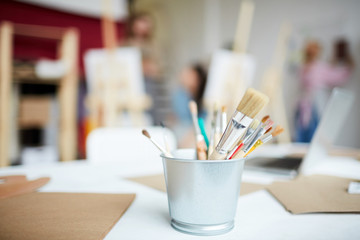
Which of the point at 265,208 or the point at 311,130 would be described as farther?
the point at 311,130

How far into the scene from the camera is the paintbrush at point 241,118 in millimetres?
325

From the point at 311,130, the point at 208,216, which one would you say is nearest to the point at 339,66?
the point at 311,130

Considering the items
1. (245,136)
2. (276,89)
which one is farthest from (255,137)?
(276,89)

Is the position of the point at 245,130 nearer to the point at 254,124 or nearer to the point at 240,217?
the point at 254,124

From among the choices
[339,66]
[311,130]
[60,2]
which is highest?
[60,2]

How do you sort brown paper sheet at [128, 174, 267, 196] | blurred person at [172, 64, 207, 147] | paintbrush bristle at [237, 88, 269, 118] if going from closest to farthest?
paintbrush bristle at [237, 88, 269, 118] < brown paper sheet at [128, 174, 267, 196] < blurred person at [172, 64, 207, 147]

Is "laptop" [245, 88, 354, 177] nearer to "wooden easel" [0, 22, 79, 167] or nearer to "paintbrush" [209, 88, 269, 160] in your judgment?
"paintbrush" [209, 88, 269, 160]

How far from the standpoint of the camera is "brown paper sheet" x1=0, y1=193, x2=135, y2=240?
1.15 ft

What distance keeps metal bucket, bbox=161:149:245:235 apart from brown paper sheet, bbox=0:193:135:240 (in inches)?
3.9

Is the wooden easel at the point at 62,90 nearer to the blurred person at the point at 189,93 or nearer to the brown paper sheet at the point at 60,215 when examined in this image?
the blurred person at the point at 189,93

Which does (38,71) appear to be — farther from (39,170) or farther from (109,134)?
(39,170)

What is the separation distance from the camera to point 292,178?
655mm

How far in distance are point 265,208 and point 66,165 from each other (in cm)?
61

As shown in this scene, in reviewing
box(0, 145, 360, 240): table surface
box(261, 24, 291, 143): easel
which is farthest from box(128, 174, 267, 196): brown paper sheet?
box(261, 24, 291, 143): easel
